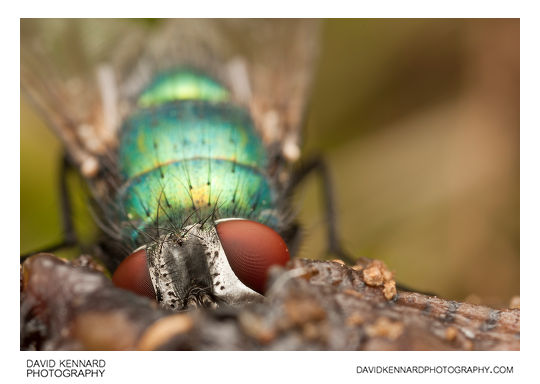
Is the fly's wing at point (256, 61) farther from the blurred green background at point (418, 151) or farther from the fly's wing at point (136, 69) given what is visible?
the blurred green background at point (418, 151)

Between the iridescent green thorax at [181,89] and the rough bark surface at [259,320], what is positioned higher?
the iridescent green thorax at [181,89]

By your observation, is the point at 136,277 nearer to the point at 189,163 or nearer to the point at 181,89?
the point at 189,163

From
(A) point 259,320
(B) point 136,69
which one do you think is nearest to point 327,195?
(B) point 136,69

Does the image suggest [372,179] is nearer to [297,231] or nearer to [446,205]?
[446,205]

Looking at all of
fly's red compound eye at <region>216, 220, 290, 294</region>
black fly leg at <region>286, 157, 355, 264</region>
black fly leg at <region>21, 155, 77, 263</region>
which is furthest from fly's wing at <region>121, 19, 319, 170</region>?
Answer: fly's red compound eye at <region>216, 220, 290, 294</region>

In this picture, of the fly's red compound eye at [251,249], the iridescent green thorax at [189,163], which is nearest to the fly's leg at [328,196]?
the iridescent green thorax at [189,163]

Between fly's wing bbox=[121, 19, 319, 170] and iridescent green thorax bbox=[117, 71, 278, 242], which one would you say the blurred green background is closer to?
fly's wing bbox=[121, 19, 319, 170]
